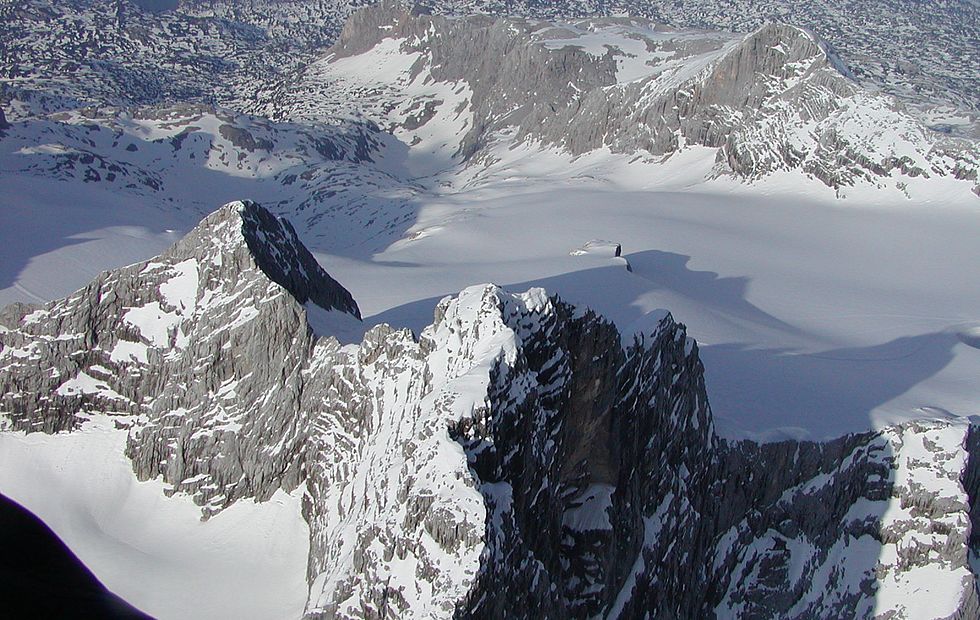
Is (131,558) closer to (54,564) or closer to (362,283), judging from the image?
(54,564)

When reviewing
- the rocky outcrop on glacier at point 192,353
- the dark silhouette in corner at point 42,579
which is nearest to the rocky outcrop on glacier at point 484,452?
the rocky outcrop on glacier at point 192,353

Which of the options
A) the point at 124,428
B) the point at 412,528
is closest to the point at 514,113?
the point at 124,428

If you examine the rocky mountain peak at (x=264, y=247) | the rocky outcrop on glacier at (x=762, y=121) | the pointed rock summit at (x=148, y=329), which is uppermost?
the rocky mountain peak at (x=264, y=247)

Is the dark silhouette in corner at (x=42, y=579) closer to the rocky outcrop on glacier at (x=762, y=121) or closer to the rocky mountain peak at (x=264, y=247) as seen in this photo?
the rocky mountain peak at (x=264, y=247)

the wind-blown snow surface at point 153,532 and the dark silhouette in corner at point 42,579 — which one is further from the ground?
the dark silhouette in corner at point 42,579

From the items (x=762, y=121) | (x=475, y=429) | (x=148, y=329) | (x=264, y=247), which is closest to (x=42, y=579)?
(x=475, y=429)

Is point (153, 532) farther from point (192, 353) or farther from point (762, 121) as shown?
point (762, 121)
